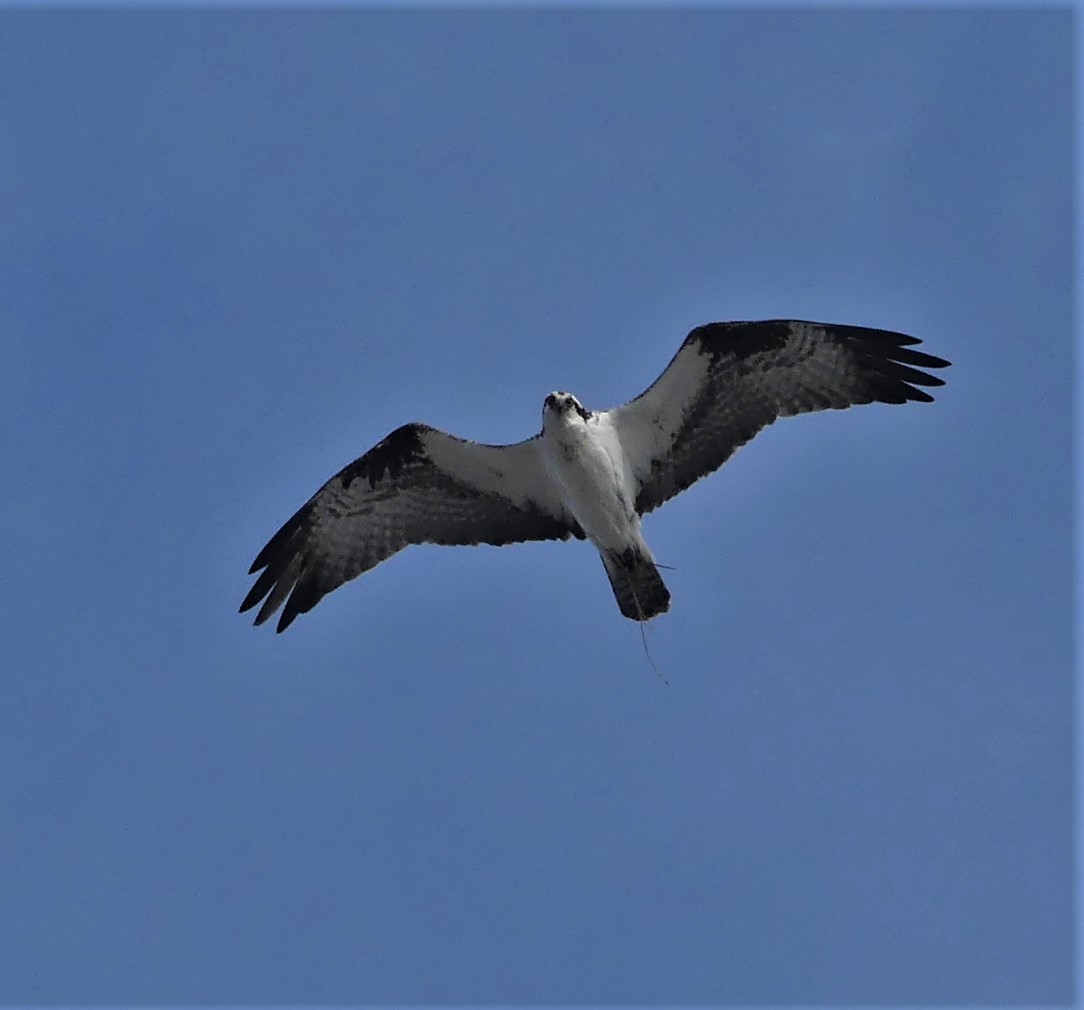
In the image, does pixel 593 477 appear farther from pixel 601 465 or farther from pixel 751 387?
pixel 751 387

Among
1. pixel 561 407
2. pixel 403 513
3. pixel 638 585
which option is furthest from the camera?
pixel 403 513

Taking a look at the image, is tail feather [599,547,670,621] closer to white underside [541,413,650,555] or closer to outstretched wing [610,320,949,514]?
white underside [541,413,650,555]

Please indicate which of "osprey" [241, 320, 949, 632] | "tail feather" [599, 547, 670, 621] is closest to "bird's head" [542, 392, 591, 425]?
"osprey" [241, 320, 949, 632]

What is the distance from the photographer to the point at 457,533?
15.3 meters

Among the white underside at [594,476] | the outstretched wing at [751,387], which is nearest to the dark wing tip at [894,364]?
the outstretched wing at [751,387]

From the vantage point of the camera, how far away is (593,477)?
1417 cm

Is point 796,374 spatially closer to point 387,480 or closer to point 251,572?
point 387,480

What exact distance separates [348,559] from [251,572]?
0.91 metres

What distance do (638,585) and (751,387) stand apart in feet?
6.68

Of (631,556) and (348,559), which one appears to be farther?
(348,559)

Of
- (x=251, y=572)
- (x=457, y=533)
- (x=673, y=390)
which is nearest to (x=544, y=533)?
(x=457, y=533)

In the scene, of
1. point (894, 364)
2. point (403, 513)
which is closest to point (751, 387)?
point (894, 364)

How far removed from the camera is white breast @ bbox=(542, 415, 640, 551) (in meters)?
14.1

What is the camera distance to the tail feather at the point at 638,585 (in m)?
14.5
